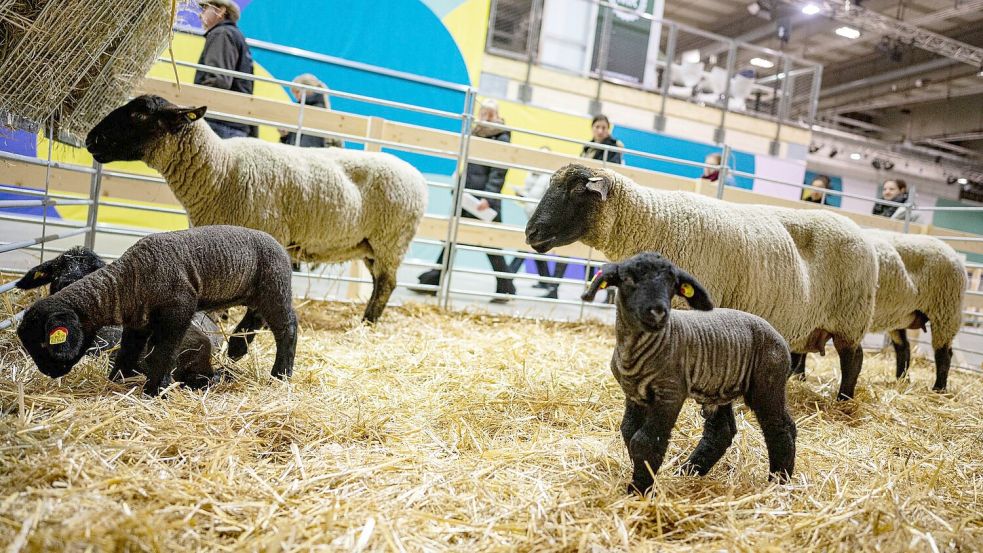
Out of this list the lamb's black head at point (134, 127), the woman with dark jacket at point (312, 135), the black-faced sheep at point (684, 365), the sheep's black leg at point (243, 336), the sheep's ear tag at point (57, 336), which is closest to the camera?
the black-faced sheep at point (684, 365)

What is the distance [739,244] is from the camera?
3.64 meters

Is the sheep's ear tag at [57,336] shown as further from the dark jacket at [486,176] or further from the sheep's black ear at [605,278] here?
the dark jacket at [486,176]

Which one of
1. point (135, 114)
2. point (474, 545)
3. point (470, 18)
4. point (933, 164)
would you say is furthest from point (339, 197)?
point (933, 164)

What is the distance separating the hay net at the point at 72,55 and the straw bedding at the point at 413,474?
1.21 meters

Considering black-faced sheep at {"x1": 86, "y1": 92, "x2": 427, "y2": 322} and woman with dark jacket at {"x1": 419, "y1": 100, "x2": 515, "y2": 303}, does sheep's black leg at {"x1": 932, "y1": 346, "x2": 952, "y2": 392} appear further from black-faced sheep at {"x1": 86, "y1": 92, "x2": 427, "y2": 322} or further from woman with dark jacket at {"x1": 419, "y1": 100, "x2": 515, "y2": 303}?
black-faced sheep at {"x1": 86, "y1": 92, "x2": 427, "y2": 322}

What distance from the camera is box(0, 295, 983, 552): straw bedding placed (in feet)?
5.63

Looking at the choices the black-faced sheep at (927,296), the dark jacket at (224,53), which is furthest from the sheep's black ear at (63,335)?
the black-faced sheep at (927,296)

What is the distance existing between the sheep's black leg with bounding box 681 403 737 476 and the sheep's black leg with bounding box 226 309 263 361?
2.22 metres

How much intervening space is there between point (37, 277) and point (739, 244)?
3.64m

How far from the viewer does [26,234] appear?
6.38 metres

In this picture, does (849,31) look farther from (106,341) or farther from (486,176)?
(106,341)

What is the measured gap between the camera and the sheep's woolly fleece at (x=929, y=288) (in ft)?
16.1

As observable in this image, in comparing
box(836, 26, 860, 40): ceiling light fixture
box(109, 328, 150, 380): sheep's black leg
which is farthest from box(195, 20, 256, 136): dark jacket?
box(836, 26, 860, 40): ceiling light fixture

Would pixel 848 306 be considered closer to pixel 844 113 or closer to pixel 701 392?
pixel 701 392
